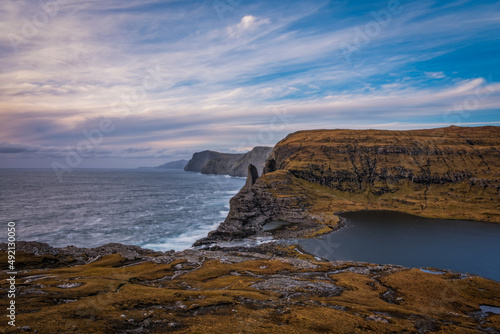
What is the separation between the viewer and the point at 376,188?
6801 inches

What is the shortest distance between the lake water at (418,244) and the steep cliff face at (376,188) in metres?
12.1

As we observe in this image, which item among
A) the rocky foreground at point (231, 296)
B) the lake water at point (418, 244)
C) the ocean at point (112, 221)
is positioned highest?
the rocky foreground at point (231, 296)

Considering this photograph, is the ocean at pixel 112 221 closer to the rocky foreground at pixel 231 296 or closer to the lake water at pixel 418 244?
the rocky foreground at pixel 231 296

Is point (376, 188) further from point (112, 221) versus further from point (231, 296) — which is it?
point (231, 296)

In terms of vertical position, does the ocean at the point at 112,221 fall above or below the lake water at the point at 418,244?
above

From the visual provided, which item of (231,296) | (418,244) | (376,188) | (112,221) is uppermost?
(231,296)

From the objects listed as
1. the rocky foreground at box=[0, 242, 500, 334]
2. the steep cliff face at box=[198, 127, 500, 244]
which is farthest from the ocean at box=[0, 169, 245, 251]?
the rocky foreground at box=[0, 242, 500, 334]

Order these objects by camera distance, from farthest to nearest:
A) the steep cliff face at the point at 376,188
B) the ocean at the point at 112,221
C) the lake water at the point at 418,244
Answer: the steep cliff face at the point at 376,188 < the ocean at the point at 112,221 < the lake water at the point at 418,244

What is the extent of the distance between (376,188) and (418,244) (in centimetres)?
8518

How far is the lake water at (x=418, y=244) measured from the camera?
76875 millimetres

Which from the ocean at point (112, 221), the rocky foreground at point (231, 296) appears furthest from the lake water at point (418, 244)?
the ocean at point (112, 221)

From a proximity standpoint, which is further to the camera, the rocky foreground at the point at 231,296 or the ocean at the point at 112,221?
the ocean at the point at 112,221

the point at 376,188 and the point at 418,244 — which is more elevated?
the point at 376,188

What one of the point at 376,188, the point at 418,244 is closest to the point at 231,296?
the point at 418,244
